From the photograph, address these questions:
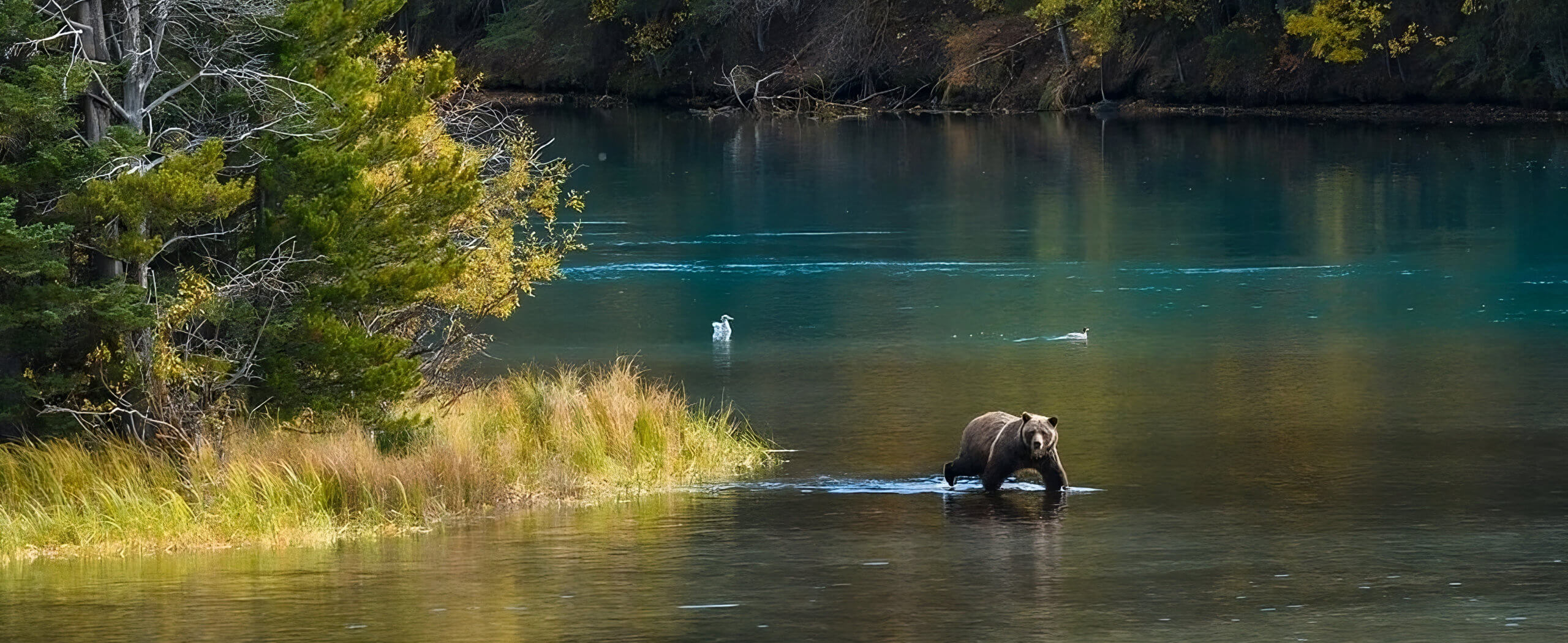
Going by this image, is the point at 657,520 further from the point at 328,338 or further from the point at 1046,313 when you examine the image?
the point at 1046,313

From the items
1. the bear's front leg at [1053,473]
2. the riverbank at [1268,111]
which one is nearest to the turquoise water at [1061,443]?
the bear's front leg at [1053,473]

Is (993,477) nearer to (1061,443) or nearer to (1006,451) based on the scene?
(1006,451)

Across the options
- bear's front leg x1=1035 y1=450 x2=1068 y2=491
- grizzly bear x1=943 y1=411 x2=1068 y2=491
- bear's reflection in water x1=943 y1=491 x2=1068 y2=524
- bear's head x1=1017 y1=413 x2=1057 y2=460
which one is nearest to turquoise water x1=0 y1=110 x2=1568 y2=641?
bear's reflection in water x1=943 y1=491 x2=1068 y2=524

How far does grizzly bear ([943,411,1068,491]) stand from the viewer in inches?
664

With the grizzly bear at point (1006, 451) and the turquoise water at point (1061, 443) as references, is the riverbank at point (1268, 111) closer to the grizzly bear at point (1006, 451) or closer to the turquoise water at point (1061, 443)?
the turquoise water at point (1061, 443)

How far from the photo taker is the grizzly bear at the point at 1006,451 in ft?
55.4

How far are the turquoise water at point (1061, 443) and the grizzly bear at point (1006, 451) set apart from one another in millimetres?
231

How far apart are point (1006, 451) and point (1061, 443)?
2932 mm

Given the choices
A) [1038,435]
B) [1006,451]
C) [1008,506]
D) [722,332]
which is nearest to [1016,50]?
[722,332]

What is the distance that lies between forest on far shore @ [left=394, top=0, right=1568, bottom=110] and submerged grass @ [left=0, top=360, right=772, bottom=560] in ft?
158

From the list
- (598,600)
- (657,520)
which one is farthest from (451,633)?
(657,520)

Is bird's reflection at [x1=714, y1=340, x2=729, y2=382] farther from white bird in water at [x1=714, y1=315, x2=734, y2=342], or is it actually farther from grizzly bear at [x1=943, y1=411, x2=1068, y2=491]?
grizzly bear at [x1=943, y1=411, x2=1068, y2=491]

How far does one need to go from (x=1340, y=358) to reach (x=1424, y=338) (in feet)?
6.37

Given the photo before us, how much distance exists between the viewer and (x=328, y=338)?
683 inches
